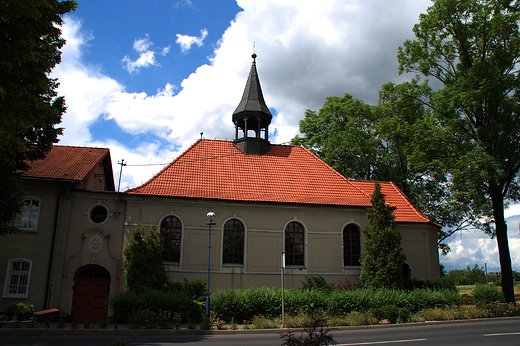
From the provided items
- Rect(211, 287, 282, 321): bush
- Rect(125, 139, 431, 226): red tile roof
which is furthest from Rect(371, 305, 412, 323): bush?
Rect(125, 139, 431, 226): red tile roof

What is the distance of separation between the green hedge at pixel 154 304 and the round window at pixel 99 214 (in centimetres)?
478

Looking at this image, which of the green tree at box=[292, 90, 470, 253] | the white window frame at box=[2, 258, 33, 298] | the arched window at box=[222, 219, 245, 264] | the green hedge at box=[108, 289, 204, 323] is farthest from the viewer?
the green tree at box=[292, 90, 470, 253]

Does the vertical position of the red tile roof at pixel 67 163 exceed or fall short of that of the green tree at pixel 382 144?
it falls short

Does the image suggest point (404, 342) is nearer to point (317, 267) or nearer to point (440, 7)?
point (317, 267)

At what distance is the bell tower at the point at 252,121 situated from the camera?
24203 millimetres

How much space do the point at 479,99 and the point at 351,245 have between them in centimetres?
1129

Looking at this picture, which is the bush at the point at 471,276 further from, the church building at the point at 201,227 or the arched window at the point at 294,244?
the arched window at the point at 294,244

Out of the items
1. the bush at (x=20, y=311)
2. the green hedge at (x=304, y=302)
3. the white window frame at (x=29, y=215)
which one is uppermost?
the white window frame at (x=29, y=215)

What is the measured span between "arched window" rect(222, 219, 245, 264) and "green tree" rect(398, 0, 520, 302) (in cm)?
1244

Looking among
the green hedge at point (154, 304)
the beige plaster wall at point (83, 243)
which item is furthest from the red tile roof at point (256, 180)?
the green hedge at point (154, 304)

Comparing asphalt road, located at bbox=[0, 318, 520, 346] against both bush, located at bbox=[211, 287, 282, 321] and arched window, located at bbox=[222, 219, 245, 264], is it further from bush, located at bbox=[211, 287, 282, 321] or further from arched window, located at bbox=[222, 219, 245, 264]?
arched window, located at bbox=[222, 219, 245, 264]

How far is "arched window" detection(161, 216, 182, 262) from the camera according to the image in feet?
62.2

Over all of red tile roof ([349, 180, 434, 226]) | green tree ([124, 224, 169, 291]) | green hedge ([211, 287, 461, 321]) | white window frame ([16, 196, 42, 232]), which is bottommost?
green hedge ([211, 287, 461, 321])

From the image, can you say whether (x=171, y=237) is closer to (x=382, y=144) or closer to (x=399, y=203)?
(x=399, y=203)
